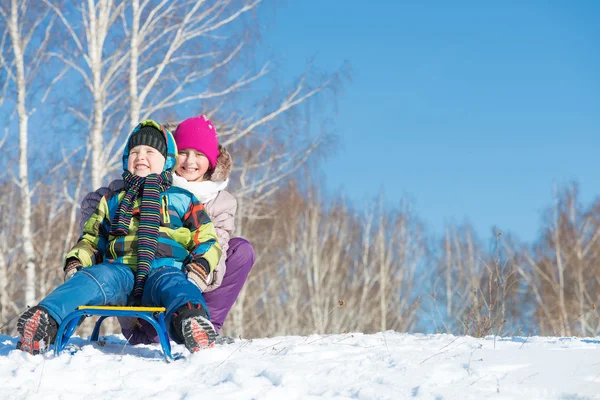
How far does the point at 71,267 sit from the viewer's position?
3465 millimetres

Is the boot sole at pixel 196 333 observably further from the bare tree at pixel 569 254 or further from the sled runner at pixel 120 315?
the bare tree at pixel 569 254

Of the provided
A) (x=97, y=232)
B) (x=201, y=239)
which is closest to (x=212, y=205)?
(x=201, y=239)

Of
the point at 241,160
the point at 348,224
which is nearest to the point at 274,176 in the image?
the point at 241,160

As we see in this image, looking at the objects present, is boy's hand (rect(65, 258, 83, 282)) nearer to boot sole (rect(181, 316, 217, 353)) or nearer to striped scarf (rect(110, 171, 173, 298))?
striped scarf (rect(110, 171, 173, 298))

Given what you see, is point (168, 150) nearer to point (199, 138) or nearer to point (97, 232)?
point (199, 138)

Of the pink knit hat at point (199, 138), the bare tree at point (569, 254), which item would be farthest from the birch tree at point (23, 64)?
the bare tree at point (569, 254)

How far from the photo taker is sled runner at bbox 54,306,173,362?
2.91m

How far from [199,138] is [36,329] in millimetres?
1794

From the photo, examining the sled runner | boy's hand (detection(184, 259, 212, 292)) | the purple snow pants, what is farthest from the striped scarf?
the purple snow pants

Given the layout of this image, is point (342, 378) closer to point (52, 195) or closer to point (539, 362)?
point (539, 362)

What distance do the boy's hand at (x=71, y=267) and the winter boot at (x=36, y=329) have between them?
420mm

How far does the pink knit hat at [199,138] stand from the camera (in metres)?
4.43

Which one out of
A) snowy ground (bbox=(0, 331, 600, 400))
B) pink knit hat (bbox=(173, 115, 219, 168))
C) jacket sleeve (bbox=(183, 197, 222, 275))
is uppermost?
pink knit hat (bbox=(173, 115, 219, 168))

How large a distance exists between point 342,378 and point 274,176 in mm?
7211
